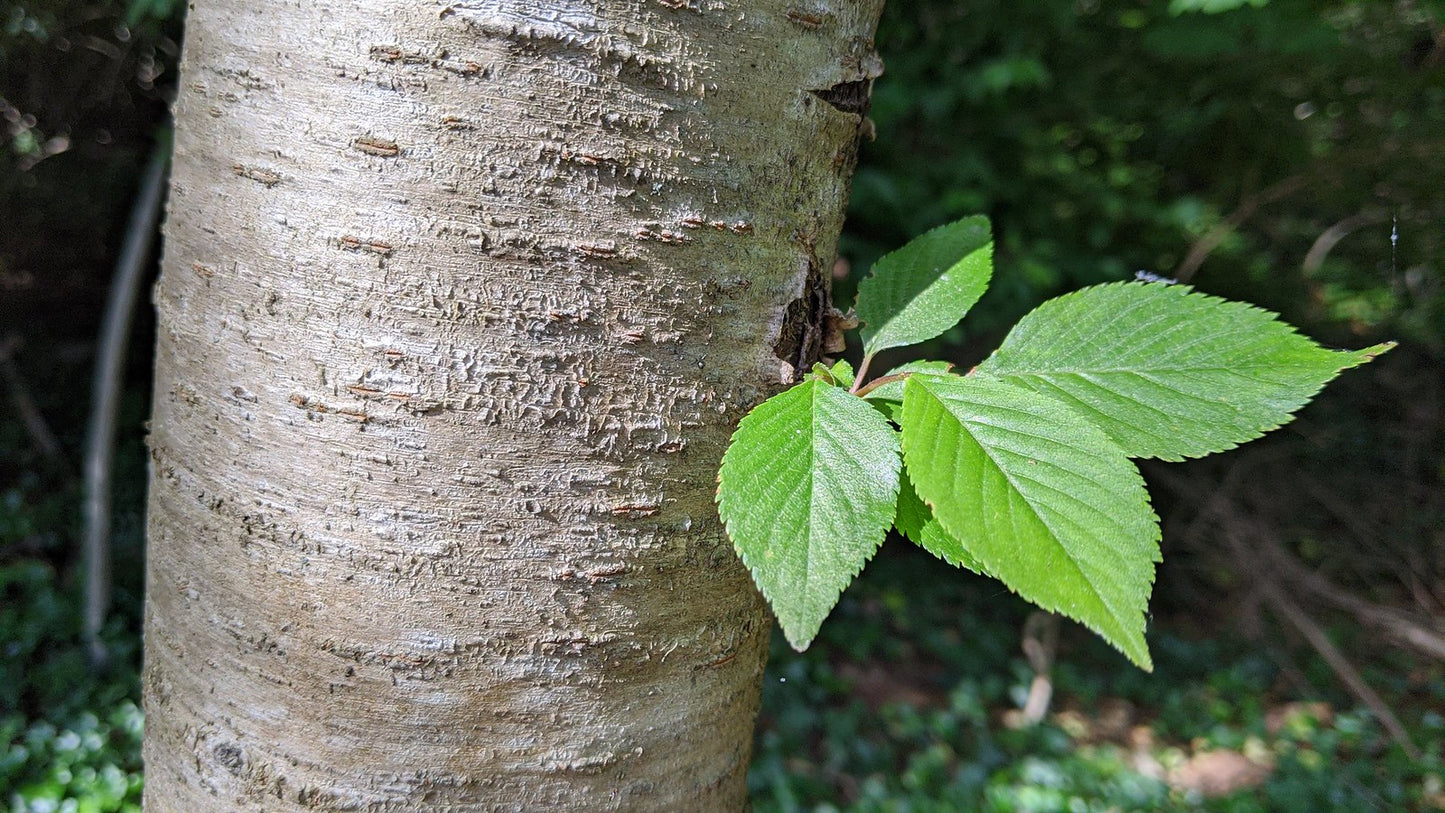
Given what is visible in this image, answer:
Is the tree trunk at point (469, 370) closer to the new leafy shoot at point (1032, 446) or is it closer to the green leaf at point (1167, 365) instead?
the new leafy shoot at point (1032, 446)

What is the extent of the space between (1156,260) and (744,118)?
4.62 meters

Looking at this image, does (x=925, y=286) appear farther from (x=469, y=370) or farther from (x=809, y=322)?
(x=469, y=370)

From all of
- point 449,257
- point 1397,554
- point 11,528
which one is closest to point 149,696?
point 449,257

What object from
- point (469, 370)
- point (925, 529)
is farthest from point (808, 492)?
point (469, 370)

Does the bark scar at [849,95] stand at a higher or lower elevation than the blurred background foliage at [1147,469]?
higher

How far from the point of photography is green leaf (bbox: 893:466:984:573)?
1.98 feet

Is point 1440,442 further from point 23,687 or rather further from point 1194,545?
point 23,687

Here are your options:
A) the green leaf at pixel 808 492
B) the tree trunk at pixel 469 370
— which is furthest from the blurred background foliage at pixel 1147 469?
the green leaf at pixel 808 492

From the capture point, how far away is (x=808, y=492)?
57cm

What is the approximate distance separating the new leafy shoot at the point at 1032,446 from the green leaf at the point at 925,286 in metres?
0.01

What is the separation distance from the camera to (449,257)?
0.53 m

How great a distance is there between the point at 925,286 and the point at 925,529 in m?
Result: 0.26

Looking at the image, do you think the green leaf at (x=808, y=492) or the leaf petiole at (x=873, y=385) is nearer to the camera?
Answer: the green leaf at (x=808, y=492)

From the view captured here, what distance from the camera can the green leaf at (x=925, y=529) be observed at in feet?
1.98
